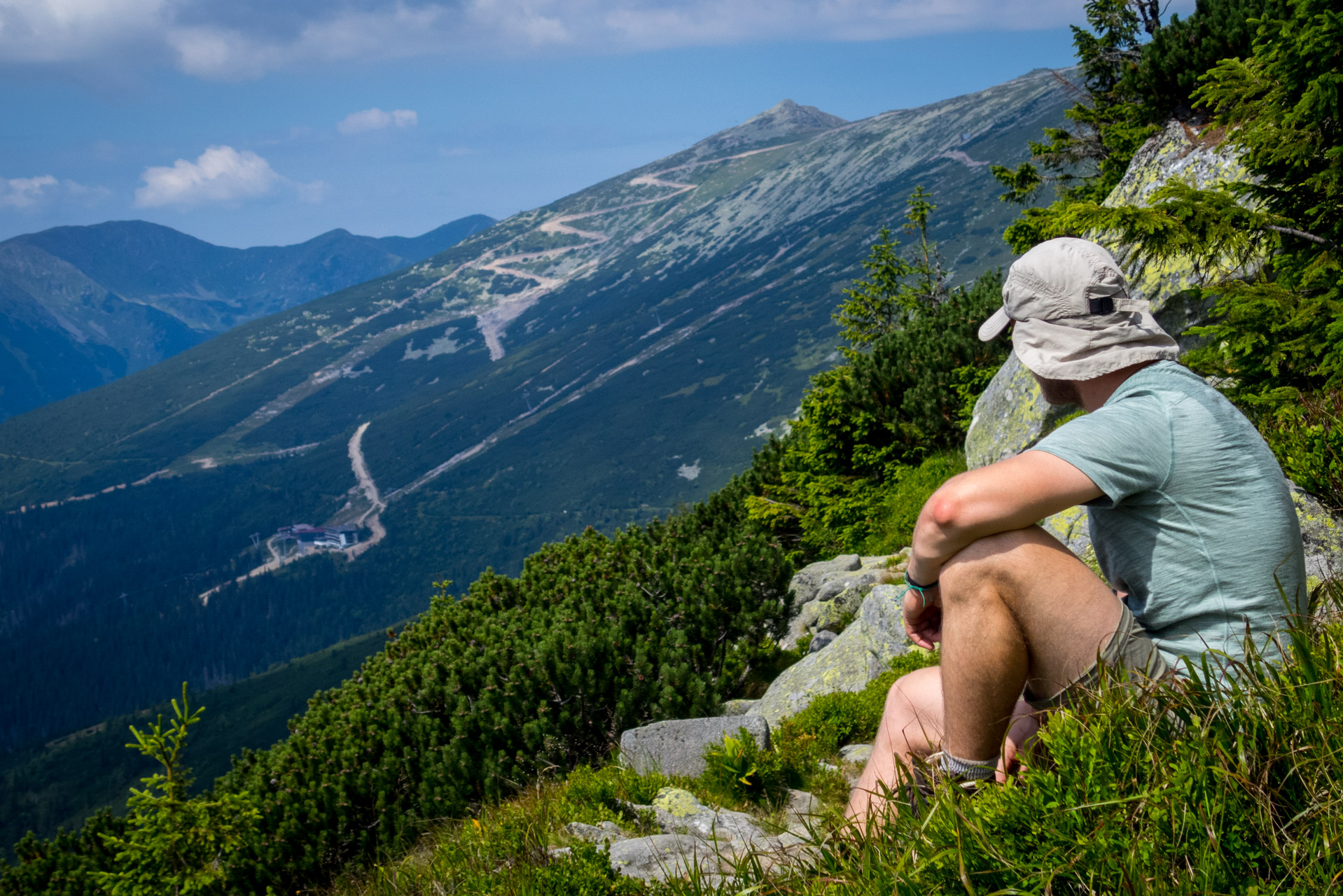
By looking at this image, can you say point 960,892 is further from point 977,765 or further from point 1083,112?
point 1083,112

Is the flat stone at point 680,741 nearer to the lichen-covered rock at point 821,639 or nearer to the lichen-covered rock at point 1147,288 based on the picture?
the lichen-covered rock at point 821,639

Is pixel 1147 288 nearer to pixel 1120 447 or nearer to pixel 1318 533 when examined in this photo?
pixel 1318 533

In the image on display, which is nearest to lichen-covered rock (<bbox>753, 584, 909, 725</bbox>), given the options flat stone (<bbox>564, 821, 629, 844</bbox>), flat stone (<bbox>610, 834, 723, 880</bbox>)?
flat stone (<bbox>564, 821, 629, 844</bbox>)

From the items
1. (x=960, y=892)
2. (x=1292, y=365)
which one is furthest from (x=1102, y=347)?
(x=1292, y=365)

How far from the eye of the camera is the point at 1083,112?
1603cm

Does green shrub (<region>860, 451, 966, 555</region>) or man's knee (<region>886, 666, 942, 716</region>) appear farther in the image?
green shrub (<region>860, 451, 966, 555</region>)

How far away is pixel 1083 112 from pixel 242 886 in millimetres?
18521

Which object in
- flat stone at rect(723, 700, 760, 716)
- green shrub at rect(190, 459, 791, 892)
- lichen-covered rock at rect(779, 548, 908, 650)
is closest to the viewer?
green shrub at rect(190, 459, 791, 892)

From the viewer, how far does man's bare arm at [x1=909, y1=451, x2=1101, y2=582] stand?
212 cm

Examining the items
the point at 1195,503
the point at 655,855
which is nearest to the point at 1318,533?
the point at 1195,503

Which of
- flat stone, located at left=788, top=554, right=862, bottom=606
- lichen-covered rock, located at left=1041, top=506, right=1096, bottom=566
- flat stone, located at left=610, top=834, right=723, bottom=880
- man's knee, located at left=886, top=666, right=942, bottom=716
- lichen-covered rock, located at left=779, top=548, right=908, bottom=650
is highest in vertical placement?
man's knee, located at left=886, top=666, right=942, bottom=716

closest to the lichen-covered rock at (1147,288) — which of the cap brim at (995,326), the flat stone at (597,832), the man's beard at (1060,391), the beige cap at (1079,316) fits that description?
the cap brim at (995,326)

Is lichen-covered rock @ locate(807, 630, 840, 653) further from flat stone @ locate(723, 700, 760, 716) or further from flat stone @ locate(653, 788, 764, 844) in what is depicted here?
flat stone @ locate(653, 788, 764, 844)

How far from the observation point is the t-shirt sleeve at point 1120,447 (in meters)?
2.10
